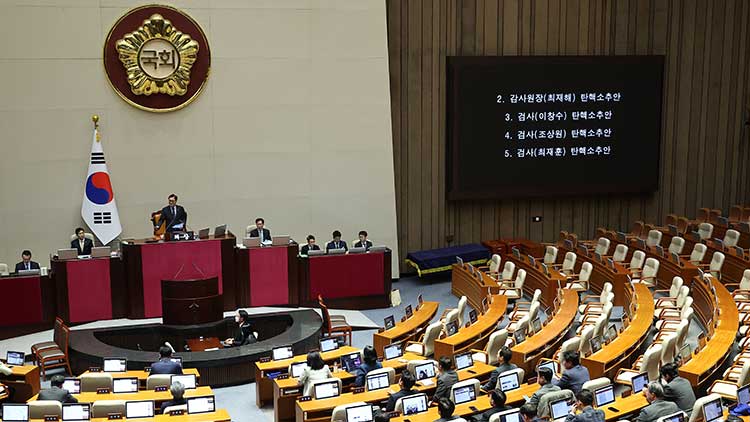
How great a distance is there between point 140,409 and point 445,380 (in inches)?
129

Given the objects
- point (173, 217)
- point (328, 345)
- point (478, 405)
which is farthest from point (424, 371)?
point (173, 217)

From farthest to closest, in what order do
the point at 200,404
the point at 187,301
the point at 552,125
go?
the point at 552,125, the point at 187,301, the point at 200,404

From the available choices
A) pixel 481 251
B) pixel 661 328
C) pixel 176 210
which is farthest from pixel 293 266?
pixel 661 328

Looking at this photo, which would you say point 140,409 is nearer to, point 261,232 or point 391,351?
point 391,351

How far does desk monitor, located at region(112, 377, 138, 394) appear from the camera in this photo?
10.1 metres

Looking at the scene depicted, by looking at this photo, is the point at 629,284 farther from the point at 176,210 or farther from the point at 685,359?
the point at 176,210

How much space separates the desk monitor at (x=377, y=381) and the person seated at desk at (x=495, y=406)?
4.85ft

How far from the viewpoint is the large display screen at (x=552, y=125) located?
18.8 metres

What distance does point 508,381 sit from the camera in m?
9.75

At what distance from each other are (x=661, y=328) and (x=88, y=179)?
398 inches

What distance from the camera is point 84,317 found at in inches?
574

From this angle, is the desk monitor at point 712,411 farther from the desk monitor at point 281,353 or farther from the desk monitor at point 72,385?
the desk monitor at point 72,385

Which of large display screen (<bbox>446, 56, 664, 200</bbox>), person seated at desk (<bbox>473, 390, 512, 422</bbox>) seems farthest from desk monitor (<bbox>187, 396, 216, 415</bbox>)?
large display screen (<bbox>446, 56, 664, 200</bbox>)

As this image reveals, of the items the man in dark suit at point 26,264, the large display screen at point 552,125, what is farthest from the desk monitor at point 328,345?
the large display screen at point 552,125
